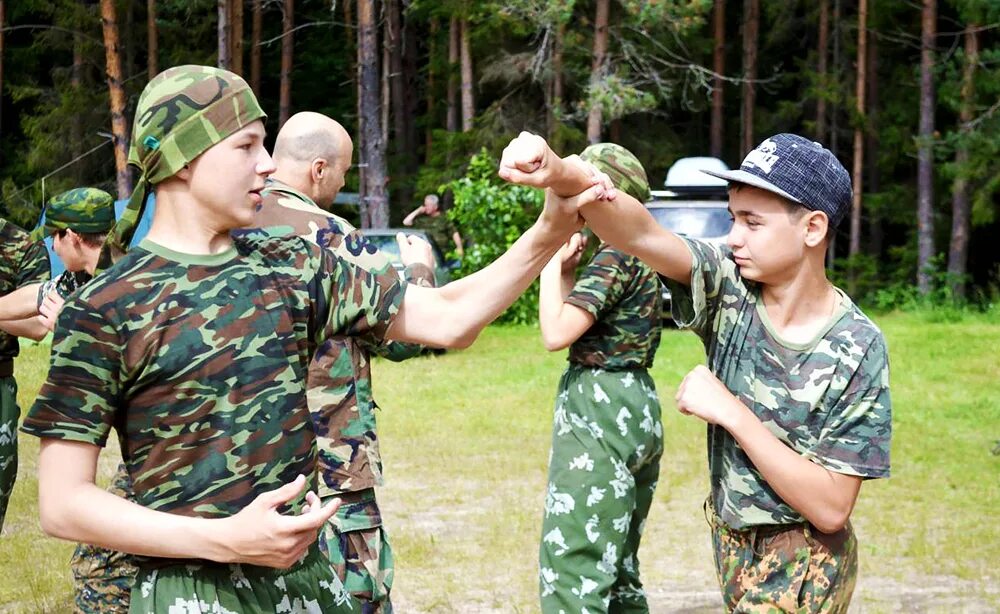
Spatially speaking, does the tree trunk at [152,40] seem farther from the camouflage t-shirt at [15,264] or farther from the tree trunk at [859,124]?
the camouflage t-shirt at [15,264]

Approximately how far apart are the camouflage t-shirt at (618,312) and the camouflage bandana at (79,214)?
2.01 meters

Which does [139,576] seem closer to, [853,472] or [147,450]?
[147,450]

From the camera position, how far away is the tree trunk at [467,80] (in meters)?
28.6

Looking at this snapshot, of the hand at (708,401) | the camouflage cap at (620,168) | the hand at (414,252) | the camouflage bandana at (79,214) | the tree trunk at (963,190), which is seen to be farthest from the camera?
the tree trunk at (963,190)

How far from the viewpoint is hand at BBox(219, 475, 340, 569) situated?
2.55 m

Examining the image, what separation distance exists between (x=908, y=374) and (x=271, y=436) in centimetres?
1378

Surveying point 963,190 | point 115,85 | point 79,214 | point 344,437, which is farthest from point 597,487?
point 963,190

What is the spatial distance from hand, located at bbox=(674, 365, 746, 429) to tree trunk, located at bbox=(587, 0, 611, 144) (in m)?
20.4

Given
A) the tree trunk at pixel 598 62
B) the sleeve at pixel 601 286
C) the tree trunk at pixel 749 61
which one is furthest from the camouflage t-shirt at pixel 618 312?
the tree trunk at pixel 749 61

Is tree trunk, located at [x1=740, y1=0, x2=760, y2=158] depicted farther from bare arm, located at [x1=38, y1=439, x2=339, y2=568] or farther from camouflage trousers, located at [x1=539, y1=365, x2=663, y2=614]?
bare arm, located at [x1=38, y1=439, x2=339, y2=568]

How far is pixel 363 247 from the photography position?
12.9 feet

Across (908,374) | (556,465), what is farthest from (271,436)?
(908,374)

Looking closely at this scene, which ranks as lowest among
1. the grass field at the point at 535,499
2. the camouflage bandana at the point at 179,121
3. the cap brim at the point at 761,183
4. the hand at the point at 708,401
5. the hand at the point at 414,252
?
the grass field at the point at 535,499

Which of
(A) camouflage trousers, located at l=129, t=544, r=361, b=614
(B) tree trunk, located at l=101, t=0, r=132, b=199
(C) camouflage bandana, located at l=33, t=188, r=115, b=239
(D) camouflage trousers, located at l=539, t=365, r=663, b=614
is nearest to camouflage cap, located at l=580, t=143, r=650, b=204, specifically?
(D) camouflage trousers, located at l=539, t=365, r=663, b=614
